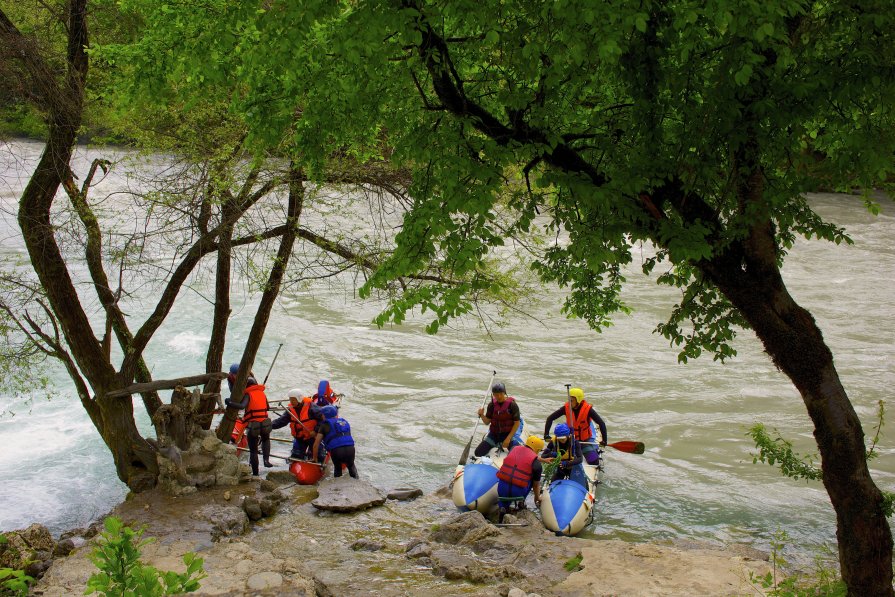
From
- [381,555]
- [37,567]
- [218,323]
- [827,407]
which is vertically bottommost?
[37,567]

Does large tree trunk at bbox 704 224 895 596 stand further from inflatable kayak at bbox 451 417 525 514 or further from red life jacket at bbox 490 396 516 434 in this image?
red life jacket at bbox 490 396 516 434

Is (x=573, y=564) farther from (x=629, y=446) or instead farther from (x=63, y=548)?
(x=63, y=548)

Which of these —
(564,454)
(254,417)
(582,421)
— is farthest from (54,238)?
(582,421)

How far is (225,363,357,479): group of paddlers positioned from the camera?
38.0ft

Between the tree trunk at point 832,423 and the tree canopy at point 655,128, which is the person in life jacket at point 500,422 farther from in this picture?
the tree trunk at point 832,423

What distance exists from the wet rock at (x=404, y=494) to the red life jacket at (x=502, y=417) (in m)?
1.42

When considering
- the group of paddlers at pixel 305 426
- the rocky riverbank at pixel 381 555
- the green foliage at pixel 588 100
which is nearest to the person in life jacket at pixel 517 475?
the rocky riverbank at pixel 381 555

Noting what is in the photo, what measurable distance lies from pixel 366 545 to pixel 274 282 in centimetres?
375

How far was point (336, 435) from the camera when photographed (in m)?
11.6

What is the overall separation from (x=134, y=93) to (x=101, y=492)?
7274 mm

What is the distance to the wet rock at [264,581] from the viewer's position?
731 centimetres

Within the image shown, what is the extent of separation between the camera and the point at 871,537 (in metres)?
5.85

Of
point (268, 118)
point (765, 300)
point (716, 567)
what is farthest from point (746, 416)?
point (268, 118)

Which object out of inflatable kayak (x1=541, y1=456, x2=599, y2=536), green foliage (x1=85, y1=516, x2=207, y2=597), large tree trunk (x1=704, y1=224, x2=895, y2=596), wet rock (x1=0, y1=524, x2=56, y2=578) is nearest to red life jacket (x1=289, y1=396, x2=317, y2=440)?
inflatable kayak (x1=541, y1=456, x2=599, y2=536)
